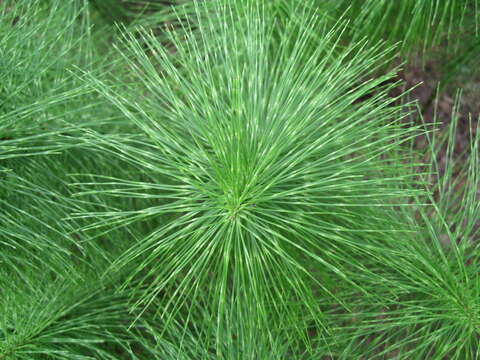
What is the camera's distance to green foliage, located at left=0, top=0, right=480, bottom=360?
1.94 feet

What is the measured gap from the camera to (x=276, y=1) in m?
0.84

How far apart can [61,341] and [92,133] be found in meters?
0.31

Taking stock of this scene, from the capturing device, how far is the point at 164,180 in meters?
0.87

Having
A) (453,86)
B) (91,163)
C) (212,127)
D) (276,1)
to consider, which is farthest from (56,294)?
(453,86)

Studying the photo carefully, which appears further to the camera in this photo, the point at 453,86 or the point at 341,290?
the point at 453,86

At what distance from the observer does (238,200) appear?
567 millimetres

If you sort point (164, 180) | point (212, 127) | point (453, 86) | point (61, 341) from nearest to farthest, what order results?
1. point (212, 127)
2. point (61, 341)
3. point (164, 180)
4. point (453, 86)

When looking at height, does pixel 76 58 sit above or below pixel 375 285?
above

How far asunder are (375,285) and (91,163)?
1.45 feet

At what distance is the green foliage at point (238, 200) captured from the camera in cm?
59

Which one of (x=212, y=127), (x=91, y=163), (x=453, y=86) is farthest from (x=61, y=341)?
(x=453, y=86)

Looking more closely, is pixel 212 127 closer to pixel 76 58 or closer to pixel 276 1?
pixel 276 1

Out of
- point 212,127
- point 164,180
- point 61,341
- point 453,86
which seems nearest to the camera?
point 212,127

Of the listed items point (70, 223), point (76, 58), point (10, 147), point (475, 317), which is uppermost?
point (76, 58)
